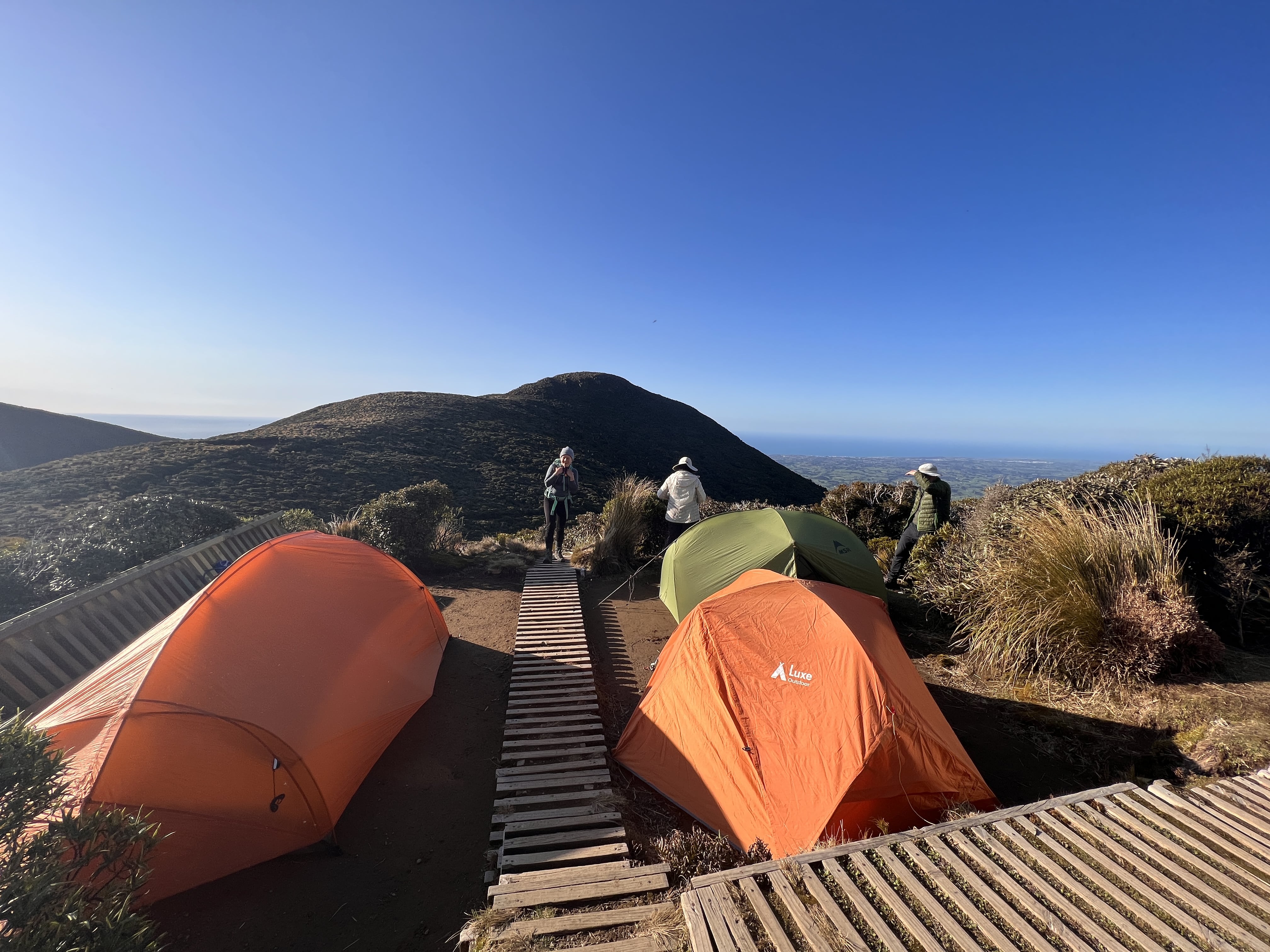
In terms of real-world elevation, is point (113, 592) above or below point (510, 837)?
above

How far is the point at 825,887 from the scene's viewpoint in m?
2.30

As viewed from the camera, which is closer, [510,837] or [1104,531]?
[510,837]

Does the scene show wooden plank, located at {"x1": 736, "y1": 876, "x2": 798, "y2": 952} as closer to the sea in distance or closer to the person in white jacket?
the person in white jacket

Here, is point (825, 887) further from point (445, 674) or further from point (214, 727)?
point (445, 674)

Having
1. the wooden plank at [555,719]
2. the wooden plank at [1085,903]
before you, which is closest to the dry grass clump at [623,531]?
the wooden plank at [555,719]

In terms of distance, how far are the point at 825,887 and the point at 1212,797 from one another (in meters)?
2.29

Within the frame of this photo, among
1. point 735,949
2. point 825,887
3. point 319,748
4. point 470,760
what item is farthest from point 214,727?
point 825,887

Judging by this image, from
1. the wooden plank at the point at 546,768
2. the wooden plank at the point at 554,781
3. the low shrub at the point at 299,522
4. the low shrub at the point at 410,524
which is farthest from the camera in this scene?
the low shrub at the point at 299,522

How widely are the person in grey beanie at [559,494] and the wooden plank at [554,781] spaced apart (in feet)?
15.4

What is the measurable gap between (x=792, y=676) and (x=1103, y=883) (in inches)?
68.1

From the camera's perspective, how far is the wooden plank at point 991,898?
1991 mm

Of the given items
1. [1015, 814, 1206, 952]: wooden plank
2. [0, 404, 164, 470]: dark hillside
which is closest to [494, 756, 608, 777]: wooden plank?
[1015, 814, 1206, 952]: wooden plank

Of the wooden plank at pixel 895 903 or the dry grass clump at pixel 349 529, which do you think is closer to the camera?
the wooden plank at pixel 895 903

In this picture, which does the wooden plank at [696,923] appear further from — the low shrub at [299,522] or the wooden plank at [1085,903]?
the low shrub at [299,522]
